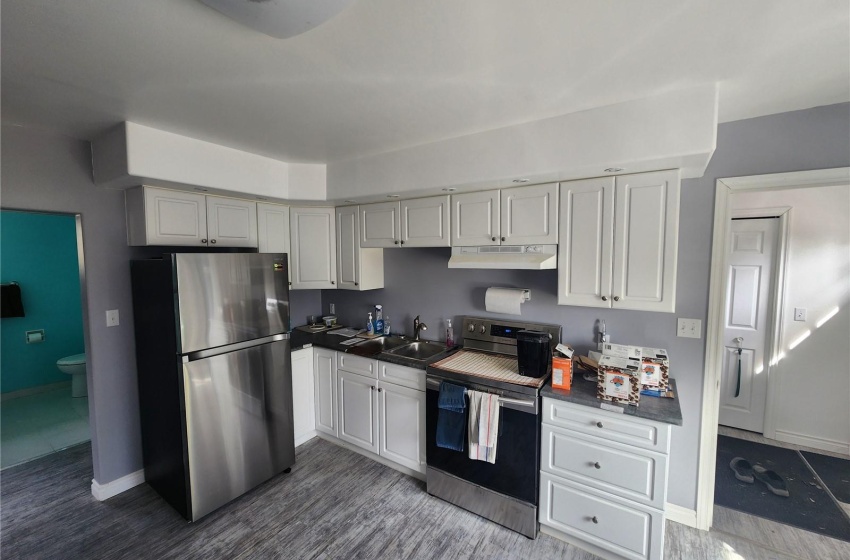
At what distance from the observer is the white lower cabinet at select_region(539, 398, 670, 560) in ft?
5.88

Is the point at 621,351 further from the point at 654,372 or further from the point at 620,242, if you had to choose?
the point at 620,242

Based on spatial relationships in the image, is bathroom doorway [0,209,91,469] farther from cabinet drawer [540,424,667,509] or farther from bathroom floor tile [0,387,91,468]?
cabinet drawer [540,424,667,509]

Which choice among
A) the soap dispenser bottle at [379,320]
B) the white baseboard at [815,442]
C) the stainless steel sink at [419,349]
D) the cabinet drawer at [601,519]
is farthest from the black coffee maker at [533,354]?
the white baseboard at [815,442]

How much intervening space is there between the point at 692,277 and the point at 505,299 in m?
1.13

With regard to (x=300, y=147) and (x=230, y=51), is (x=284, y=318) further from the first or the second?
(x=230, y=51)

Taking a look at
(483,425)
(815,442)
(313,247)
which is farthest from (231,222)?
(815,442)

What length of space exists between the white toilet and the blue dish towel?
4212mm

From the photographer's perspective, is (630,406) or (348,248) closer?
(630,406)

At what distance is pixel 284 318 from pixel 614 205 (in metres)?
2.33

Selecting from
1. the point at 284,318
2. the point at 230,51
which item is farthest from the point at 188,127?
the point at 284,318

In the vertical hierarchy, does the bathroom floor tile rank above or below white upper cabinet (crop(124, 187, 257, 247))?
below

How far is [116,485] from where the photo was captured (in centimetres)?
252

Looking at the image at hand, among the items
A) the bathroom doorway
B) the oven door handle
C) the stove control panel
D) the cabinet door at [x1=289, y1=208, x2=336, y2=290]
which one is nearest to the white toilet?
the bathroom doorway

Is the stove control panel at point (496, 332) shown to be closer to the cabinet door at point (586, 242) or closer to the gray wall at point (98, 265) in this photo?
the cabinet door at point (586, 242)
